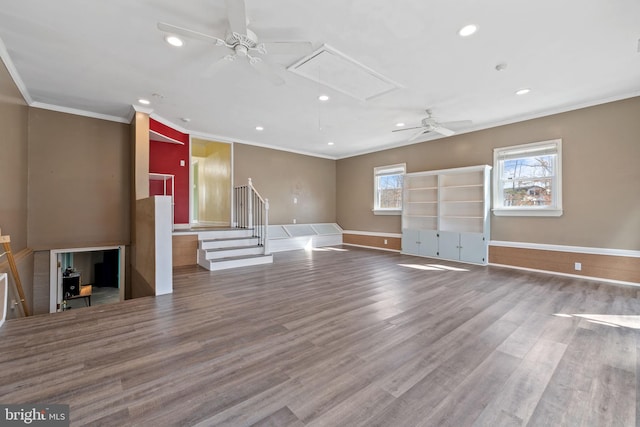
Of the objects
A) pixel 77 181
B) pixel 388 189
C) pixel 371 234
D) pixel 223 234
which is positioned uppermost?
pixel 388 189

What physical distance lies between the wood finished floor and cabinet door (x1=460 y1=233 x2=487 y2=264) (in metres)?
2.05

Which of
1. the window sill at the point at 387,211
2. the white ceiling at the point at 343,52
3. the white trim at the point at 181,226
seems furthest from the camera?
the window sill at the point at 387,211

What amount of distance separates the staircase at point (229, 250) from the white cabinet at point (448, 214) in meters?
4.07

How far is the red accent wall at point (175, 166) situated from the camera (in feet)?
20.7

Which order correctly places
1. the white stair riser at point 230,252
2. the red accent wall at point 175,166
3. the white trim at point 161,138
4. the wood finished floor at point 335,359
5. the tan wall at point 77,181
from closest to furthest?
the wood finished floor at point 335,359
the tan wall at point 77,181
the white stair riser at point 230,252
the white trim at point 161,138
the red accent wall at point 175,166

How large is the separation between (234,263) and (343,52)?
4343 mm

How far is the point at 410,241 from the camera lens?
24.0 feet

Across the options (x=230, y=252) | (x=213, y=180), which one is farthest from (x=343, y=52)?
(x=213, y=180)

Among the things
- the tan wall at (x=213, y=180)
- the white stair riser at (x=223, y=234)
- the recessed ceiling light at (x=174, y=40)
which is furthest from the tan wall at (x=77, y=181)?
the recessed ceiling light at (x=174, y=40)

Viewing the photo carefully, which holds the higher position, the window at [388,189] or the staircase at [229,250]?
the window at [388,189]

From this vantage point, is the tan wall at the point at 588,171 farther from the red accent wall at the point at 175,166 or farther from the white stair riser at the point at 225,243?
the red accent wall at the point at 175,166

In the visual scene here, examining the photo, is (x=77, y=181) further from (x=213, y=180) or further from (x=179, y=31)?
(x=179, y=31)

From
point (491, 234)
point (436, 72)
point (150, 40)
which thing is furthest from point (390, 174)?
point (150, 40)

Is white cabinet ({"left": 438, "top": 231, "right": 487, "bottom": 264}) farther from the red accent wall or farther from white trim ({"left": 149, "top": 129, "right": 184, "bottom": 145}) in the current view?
white trim ({"left": 149, "top": 129, "right": 184, "bottom": 145})
